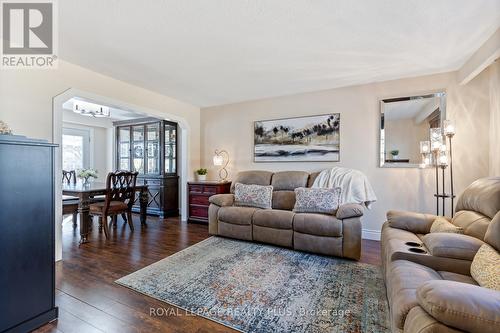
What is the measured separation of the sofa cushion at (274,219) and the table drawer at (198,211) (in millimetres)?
1476

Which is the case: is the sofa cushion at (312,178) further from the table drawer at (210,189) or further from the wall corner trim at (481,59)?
the wall corner trim at (481,59)

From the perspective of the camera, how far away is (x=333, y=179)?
3.56 m

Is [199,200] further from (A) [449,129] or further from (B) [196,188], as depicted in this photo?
(A) [449,129]

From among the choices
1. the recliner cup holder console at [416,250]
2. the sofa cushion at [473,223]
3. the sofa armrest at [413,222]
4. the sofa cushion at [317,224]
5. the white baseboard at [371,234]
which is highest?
the sofa cushion at [473,223]

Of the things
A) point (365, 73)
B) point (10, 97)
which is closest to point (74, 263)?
point (10, 97)

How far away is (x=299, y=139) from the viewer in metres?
4.18

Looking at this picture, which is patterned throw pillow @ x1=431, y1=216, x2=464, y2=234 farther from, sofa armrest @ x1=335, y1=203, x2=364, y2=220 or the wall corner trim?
the wall corner trim

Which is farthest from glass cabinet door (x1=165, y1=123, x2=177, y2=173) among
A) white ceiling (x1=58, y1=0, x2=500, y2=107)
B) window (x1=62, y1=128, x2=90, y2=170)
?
window (x1=62, y1=128, x2=90, y2=170)

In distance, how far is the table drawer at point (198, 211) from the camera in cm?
450

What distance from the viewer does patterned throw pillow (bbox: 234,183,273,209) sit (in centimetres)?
365

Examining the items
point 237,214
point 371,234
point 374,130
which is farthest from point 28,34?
point 371,234

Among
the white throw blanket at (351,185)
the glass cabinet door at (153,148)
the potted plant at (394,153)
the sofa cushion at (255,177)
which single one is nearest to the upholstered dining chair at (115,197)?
the glass cabinet door at (153,148)

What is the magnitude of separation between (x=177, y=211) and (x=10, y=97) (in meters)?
3.56

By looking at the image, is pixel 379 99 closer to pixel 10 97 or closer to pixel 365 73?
pixel 365 73
